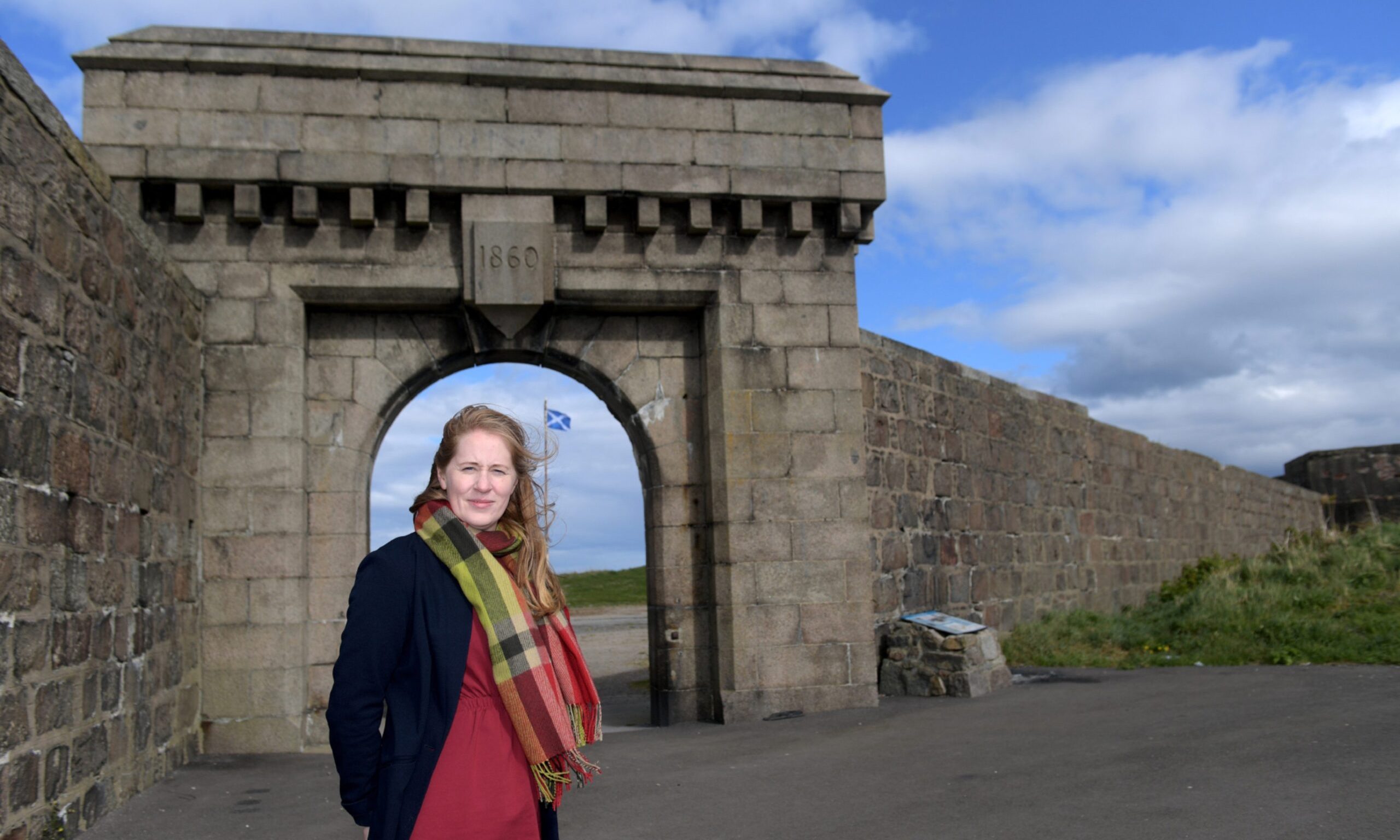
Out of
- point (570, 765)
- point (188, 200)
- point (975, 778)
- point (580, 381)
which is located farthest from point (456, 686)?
point (580, 381)

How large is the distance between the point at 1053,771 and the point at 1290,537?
540 inches

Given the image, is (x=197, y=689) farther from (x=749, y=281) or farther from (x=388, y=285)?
→ (x=749, y=281)

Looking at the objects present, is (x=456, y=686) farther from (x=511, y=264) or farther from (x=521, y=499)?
(x=511, y=264)

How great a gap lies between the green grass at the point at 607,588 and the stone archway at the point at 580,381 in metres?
18.0

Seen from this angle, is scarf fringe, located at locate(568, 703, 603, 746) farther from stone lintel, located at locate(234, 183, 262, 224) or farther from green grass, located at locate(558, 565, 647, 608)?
green grass, located at locate(558, 565, 647, 608)

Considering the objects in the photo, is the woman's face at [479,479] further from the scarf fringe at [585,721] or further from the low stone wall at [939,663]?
the low stone wall at [939,663]

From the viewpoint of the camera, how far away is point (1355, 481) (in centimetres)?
2452

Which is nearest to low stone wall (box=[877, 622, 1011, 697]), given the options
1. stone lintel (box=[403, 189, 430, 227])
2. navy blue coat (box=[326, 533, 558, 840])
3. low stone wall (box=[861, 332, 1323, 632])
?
low stone wall (box=[861, 332, 1323, 632])

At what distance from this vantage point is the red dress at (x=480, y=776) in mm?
2270

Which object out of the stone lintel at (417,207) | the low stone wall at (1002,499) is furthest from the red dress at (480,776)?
the low stone wall at (1002,499)

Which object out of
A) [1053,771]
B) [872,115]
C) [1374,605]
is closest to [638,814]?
[1053,771]

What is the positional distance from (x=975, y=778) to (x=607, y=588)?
94.9 feet

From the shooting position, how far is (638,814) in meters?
5.00

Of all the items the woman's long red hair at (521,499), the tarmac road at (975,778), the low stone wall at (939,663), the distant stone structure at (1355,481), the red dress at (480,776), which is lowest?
the tarmac road at (975,778)
